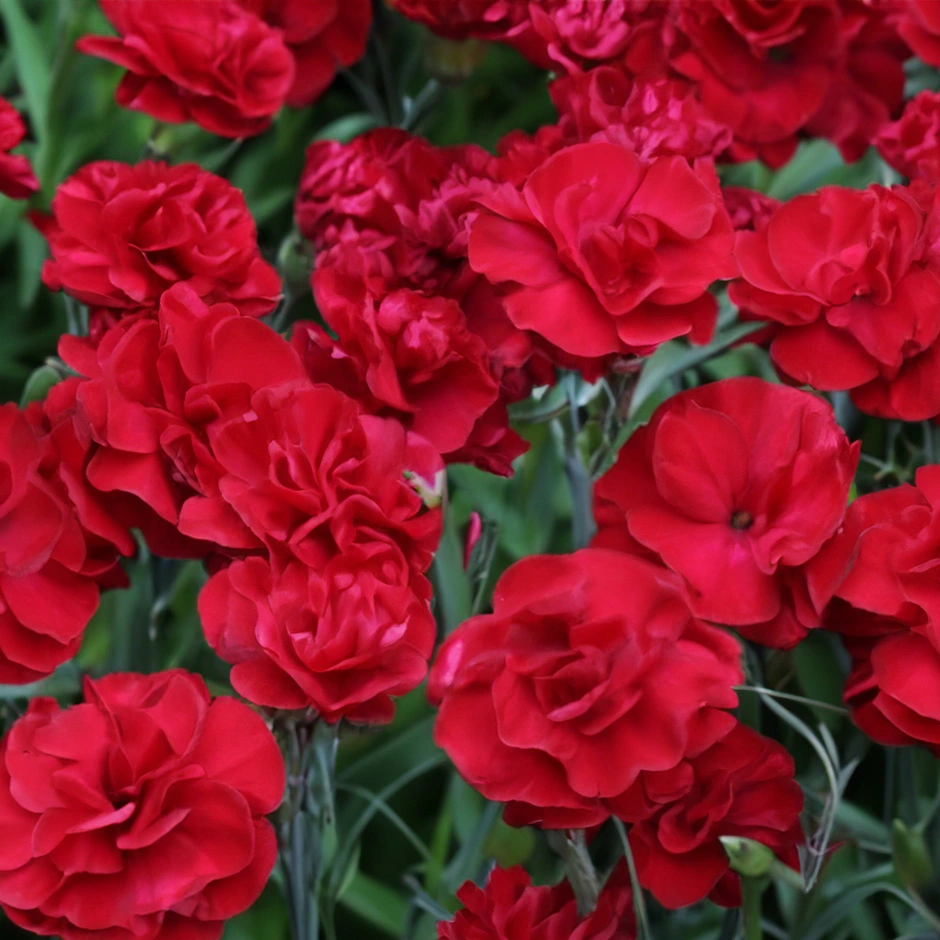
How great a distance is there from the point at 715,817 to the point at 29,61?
2.17 ft

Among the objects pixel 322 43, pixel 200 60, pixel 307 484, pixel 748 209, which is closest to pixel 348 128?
pixel 322 43

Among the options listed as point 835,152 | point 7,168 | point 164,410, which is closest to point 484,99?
point 835,152

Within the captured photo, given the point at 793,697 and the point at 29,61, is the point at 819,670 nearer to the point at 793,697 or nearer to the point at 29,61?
the point at 793,697

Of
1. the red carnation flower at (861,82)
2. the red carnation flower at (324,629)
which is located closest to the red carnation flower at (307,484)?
the red carnation flower at (324,629)

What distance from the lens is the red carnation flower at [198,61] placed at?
51 centimetres

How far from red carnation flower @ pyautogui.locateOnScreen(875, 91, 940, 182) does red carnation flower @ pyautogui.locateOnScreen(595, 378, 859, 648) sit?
20 centimetres

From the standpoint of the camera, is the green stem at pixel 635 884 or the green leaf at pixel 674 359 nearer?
the green stem at pixel 635 884

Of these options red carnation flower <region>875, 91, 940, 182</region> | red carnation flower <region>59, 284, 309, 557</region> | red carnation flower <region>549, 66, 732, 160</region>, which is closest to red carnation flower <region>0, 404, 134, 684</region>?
red carnation flower <region>59, 284, 309, 557</region>

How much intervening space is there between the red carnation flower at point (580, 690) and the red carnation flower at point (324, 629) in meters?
0.02

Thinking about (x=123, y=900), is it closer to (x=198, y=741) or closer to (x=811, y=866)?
(x=198, y=741)

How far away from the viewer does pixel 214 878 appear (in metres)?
0.34

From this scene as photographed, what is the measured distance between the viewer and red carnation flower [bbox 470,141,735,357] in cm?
39

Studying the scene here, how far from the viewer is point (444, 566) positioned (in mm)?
493

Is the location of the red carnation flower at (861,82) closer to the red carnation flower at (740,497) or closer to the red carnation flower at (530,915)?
the red carnation flower at (740,497)
